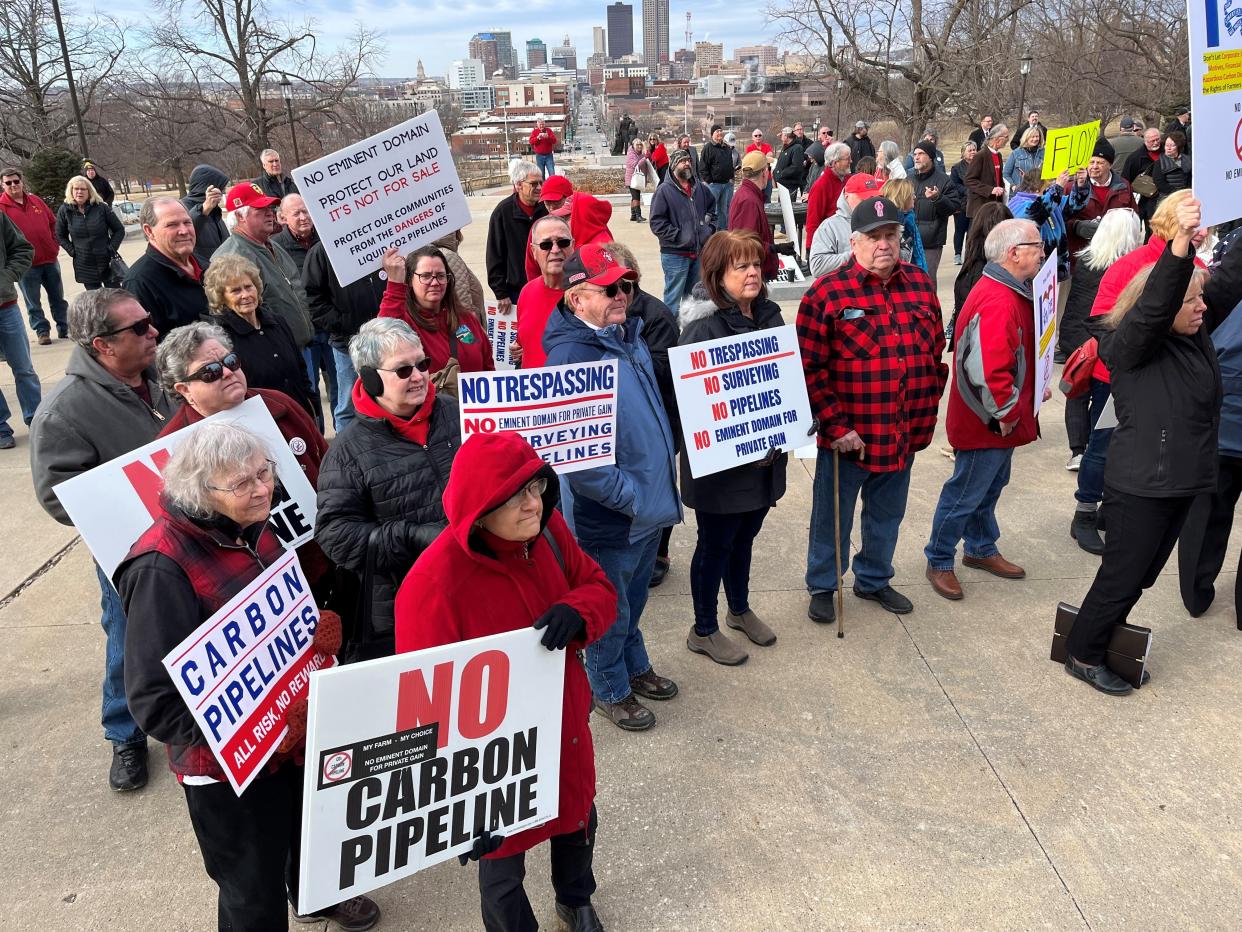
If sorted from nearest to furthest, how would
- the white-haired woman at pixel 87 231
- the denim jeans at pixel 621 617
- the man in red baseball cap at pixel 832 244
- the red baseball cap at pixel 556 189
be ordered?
the denim jeans at pixel 621 617
the red baseball cap at pixel 556 189
the man in red baseball cap at pixel 832 244
the white-haired woman at pixel 87 231

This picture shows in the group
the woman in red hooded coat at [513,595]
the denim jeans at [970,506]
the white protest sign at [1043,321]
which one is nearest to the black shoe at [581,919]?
the woman in red hooded coat at [513,595]

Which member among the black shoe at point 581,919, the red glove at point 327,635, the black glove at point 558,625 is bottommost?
the black shoe at point 581,919

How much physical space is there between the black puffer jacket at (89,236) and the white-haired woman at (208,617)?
32.3ft

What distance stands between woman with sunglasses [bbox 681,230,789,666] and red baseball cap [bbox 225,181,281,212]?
338 centimetres

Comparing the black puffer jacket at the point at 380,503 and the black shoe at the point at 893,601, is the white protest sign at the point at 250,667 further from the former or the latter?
the black shoe at the point at 893,601

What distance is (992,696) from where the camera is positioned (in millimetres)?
3926

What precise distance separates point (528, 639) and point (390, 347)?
1.23 m

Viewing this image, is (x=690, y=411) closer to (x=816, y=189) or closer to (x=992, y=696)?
(x=992, y=696)

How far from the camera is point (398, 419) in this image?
303 centimetres

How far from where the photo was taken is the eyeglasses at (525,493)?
7.18ft

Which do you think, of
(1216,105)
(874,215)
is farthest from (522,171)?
(1216,105)

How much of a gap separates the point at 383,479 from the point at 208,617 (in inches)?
32.6

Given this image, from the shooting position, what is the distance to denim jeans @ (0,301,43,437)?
7.53m

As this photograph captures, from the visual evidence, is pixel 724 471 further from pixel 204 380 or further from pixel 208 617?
pixel 208 617
